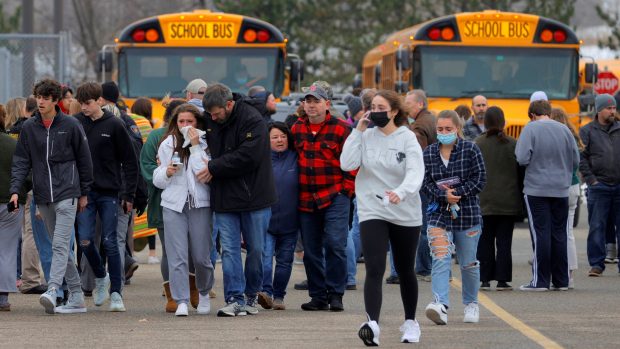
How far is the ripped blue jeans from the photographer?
10930 millimetres

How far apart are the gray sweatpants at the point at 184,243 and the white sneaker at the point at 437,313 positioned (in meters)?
1.76

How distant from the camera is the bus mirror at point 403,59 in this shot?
837 inches

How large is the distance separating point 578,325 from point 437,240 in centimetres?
116

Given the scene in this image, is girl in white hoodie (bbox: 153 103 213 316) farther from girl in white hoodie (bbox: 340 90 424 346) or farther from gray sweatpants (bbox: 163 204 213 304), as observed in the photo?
girl in white hoodie (bbox: 340 90 424 346)

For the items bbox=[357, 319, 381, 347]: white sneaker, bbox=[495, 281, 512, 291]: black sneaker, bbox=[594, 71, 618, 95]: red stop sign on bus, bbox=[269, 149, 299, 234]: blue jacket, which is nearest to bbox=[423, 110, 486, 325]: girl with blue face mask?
bbox=[269, 149, 299, 234]: blue jacket

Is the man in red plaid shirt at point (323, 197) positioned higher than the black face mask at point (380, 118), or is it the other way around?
the black face mask at point (380, 118)

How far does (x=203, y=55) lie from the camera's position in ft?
70.9

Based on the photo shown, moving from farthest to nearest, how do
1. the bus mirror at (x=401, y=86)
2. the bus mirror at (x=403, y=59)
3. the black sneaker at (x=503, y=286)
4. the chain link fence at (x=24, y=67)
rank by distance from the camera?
the bus mirror at (x=403, y=59) < the bus mirror at (x=401, y=86) < the chain link fence at (x=24, y=67) < the black sneaker at (x=503, y=286)

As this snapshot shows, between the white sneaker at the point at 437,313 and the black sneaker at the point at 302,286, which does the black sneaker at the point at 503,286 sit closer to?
the black sneaker at the point at 302,286

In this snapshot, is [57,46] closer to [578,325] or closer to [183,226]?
[183,226]

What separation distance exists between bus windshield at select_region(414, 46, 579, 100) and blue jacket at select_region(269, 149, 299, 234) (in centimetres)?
992

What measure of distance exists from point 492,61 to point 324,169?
1053 cm

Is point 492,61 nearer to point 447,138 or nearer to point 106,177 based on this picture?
point 447,138

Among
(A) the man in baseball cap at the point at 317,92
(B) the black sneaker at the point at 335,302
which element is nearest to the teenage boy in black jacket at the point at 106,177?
(A) the man in baseball cap at the point at 317,92
